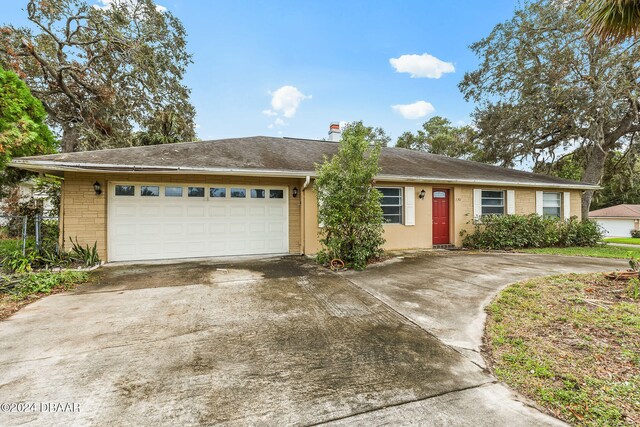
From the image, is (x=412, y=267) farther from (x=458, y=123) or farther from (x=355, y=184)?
(x=458, y=123)

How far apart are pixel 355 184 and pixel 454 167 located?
6705mm

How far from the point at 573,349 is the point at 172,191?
8.05 metres

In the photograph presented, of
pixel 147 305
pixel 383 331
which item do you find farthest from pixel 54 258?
pixel 383 331

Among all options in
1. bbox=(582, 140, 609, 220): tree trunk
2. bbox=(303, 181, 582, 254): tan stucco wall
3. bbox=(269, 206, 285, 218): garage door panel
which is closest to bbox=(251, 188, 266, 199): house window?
bbox=(269, 206, 285, 218): garage door panel

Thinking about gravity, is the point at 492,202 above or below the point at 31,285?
above

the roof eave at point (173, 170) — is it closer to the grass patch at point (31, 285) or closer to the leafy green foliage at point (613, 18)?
the grass patch at point (31, 285)

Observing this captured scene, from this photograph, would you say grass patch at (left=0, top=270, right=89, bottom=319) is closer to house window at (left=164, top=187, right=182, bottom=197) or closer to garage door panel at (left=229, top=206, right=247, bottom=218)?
house window at (left=164, top=187, right=182, bottom=197)

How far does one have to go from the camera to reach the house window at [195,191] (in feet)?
24.1

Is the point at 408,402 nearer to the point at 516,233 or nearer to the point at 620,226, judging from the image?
the point at 516,233

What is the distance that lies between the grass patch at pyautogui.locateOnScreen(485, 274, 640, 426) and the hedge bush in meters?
4.94

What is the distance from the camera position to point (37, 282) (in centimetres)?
469

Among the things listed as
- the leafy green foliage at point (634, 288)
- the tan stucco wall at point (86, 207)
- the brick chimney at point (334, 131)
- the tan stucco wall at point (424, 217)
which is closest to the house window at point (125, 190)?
the tan stucco wall at point (86, 207)

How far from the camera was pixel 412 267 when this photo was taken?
6484 millimetres


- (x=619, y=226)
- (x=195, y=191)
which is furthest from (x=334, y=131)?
(x=619, y=226)
